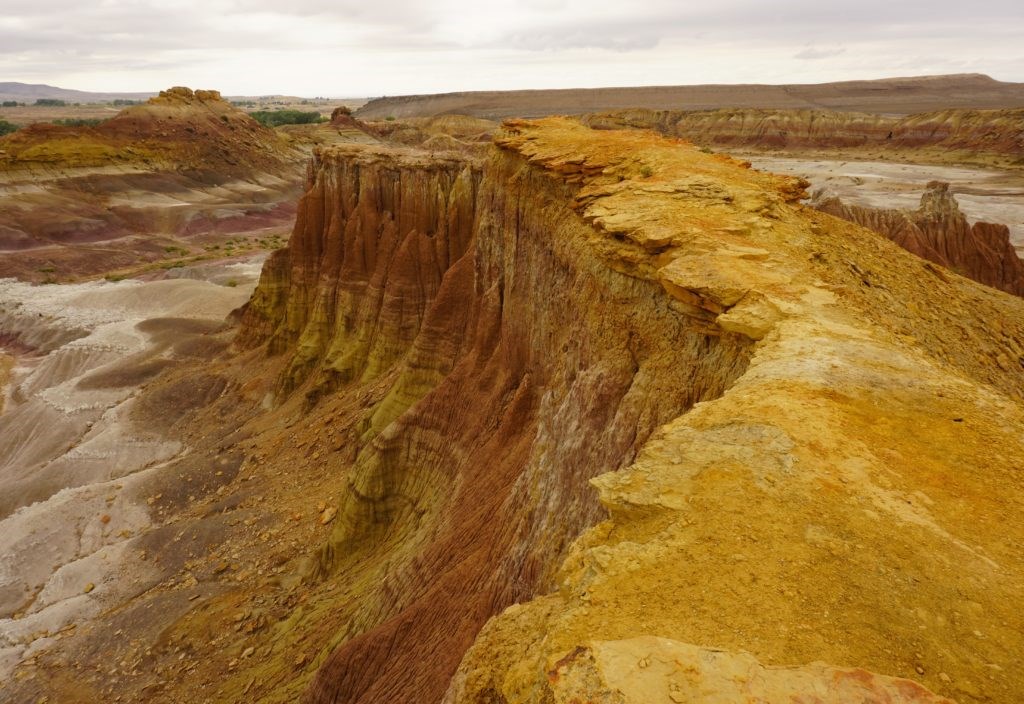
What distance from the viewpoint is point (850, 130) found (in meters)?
99.4

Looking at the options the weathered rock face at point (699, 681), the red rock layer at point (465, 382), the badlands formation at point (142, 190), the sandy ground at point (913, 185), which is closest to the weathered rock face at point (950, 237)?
the sandy ground at point (913, 185)

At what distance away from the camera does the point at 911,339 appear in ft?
23.8

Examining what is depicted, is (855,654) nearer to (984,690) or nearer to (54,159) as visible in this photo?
(984,690)

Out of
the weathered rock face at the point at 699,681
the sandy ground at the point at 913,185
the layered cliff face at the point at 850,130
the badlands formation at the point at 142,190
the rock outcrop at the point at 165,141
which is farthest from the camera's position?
the layered cliff face at the point at 850,130

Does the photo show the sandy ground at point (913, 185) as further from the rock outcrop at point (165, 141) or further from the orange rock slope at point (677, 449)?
the rock outcrop at point (165, 141)

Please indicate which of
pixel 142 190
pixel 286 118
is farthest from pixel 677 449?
pixel 286 118

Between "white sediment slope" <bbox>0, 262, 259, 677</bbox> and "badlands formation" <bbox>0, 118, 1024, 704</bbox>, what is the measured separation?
17cm

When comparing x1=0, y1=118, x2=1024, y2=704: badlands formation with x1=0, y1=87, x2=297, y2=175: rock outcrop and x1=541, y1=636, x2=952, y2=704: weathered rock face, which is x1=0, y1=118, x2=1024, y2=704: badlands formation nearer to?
x1=541, y1=636, x2=952, y2=704: weathered rock face

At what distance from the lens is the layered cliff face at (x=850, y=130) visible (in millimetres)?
83500

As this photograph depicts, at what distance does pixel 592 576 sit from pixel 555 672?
33.2 inches

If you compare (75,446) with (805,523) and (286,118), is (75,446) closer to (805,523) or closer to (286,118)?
(805,523)

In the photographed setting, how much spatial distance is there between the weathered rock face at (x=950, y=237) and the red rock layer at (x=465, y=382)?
20.3 meters

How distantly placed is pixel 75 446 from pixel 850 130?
363ft

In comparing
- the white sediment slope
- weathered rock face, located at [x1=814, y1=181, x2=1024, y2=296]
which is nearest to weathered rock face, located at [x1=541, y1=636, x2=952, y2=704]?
the white sediment slope
